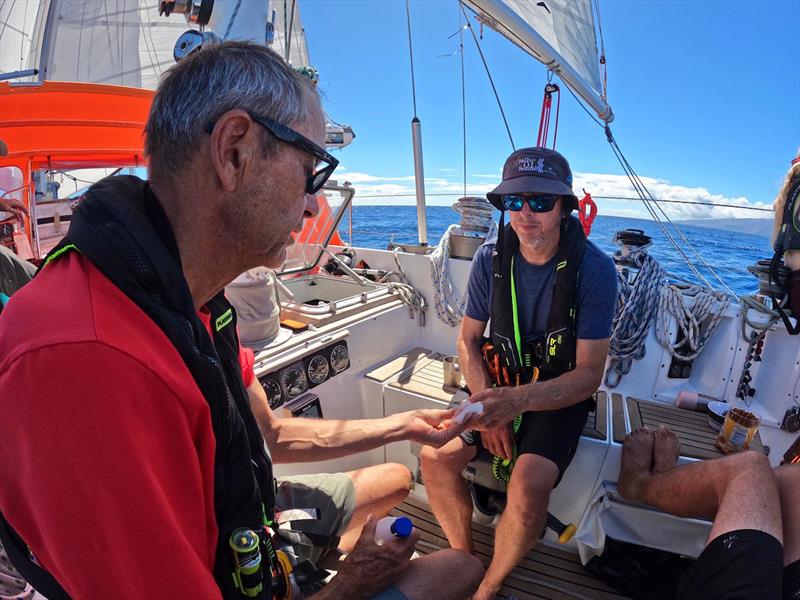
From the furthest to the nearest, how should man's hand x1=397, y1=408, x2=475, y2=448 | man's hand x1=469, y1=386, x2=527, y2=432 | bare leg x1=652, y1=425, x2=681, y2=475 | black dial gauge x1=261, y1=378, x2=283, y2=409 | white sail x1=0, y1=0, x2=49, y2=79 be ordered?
1. white sail x1=0, y1=0, x2=49, y2=79
2. black dial gauge x1=261, y1=378, x2=283, y2=409
3. bare leg x1=652, y1=425, x2=681, y2=475
4. man's hand x1=469, y1=386, x2=527, y2=432
5. man's hand x1=397, y1=408, x2=475, y2=448

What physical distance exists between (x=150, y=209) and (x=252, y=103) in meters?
0.28

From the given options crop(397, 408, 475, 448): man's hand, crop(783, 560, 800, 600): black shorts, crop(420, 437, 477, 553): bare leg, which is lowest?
crop(420, 437, 477, 553): bare leg

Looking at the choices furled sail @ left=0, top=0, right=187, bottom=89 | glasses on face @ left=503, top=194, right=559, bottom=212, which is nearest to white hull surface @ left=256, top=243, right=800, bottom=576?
glasses on face @ left=503, top=194, right=559, bottom=212

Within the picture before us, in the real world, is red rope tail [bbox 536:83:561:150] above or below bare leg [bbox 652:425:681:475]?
above

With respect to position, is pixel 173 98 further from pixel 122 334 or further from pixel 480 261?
pixel 480 261

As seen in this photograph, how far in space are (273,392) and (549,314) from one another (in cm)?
145

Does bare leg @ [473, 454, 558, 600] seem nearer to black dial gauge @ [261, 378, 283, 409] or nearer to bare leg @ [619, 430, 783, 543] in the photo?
bare leg @ [619, 430, 783, 543]

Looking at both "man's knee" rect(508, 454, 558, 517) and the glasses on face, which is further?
the glasses on face

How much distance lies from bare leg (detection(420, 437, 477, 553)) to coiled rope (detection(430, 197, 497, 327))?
1.52 m

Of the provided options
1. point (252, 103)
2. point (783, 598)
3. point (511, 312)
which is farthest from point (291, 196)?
point (783, 598)

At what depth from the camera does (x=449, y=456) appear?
2092 millimetres

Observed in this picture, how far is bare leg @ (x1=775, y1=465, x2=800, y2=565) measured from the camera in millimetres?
1357

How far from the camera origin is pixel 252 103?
32.4 inches

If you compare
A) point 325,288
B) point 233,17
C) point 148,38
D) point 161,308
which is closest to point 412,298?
point 325,288
